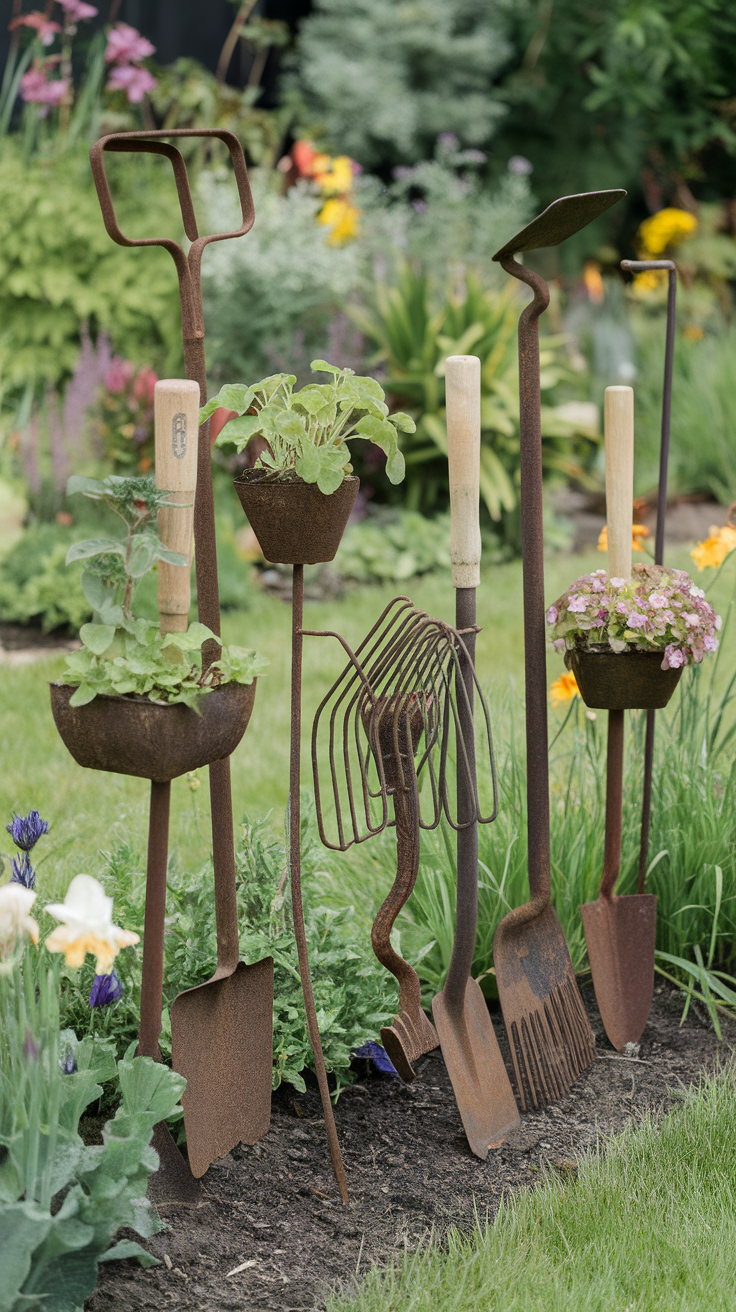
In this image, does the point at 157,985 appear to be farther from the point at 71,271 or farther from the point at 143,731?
the point at 71,271

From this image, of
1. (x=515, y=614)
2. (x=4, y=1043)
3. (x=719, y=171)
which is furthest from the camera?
(x=719, y=171)

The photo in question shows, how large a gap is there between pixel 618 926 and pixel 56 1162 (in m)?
1.14

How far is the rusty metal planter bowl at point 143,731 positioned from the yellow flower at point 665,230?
745 cm

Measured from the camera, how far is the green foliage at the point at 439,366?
5.52 m

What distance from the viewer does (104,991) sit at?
5.81ft

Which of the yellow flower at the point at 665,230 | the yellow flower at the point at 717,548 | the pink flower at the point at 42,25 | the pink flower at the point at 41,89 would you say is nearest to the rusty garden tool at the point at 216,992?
the yellow flower at the point at 717,548

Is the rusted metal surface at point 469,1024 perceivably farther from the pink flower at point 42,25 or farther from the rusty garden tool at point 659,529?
the pink flower at point 42,25

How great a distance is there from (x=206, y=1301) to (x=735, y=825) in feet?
4.40

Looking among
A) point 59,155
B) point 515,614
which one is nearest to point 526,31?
point 59,155

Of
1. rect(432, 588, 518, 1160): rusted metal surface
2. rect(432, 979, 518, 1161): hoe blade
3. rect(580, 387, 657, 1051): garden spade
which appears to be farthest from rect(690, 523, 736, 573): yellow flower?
rect(432, 979, 518, 1161): hoe blade

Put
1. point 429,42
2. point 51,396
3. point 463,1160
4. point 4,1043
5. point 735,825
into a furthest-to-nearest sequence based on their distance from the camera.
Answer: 1. point 429,42
2. point 51,396
3. point 735,825
4. point 463,1160
5. point 4,1043

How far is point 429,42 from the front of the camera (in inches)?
305

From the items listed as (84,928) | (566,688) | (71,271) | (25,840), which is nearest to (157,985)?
(25,840)

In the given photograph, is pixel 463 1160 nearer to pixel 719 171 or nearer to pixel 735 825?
pixel 735 825
